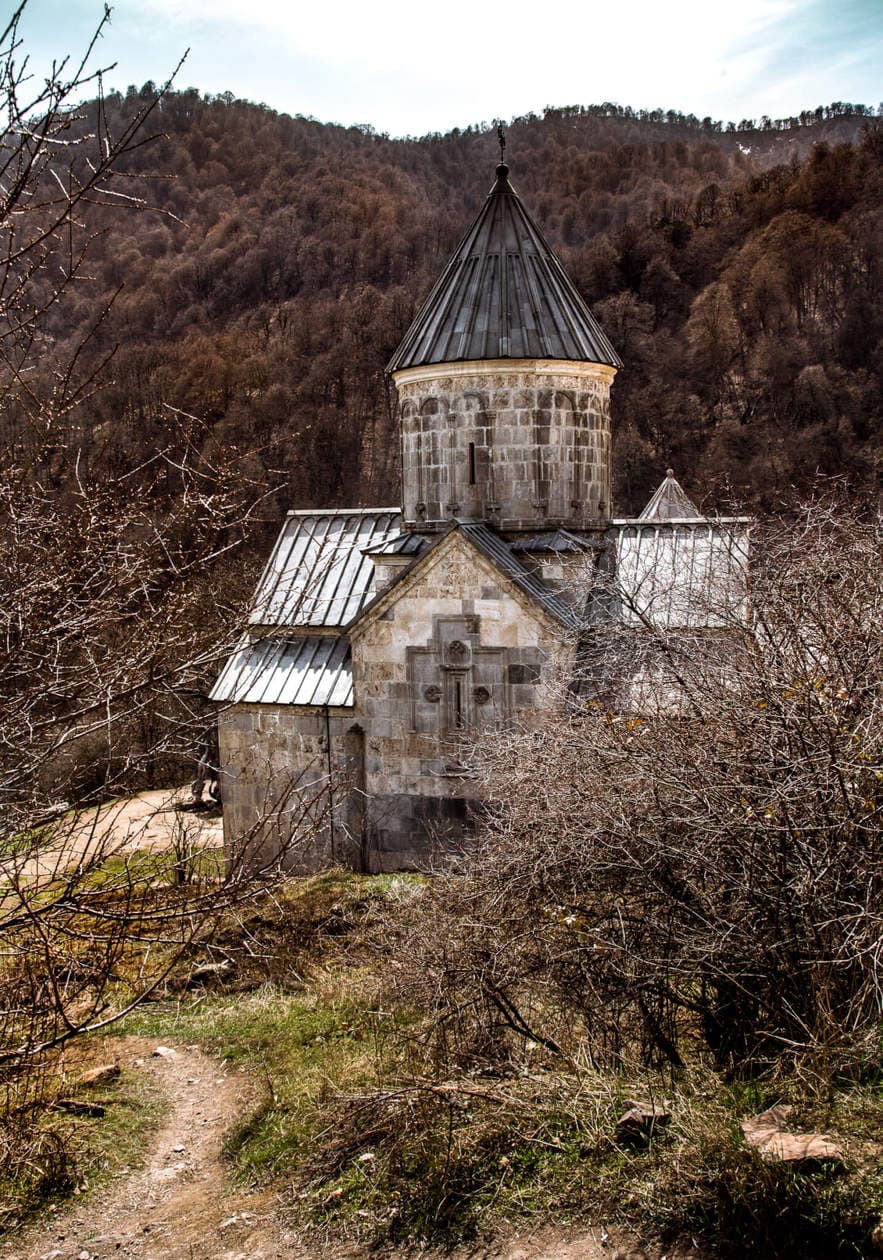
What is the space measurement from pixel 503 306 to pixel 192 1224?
343 inches

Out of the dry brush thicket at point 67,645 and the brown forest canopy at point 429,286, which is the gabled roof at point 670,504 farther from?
the dry brush thicket at point 67,645

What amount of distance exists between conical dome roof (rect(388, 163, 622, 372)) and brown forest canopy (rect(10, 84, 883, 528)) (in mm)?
13185

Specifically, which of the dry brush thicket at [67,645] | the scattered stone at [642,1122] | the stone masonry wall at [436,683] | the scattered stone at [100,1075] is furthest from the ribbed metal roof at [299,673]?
the scattered stone at [642,1122]

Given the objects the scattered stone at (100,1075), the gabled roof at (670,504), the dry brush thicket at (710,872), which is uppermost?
the gabled roof at (670,504)

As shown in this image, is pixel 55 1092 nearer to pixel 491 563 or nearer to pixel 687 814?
pixel 687 814

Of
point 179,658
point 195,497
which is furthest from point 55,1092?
point 195,497

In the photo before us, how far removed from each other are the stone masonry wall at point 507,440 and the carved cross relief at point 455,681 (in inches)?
53.4

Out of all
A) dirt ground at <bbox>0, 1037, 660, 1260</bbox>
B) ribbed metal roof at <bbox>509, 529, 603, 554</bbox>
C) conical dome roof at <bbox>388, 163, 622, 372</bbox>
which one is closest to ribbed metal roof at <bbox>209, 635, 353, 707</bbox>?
ribbed metal roof at <bbox>509, 529, 603, 554</bbox>

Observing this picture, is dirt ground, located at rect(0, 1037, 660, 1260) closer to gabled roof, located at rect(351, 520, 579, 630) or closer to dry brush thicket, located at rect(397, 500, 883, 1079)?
dry brush thicket, located at rect(397, 500, 883, 1079)

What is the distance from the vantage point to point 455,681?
410 inches

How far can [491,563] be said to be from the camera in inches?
396

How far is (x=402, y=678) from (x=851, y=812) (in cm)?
658

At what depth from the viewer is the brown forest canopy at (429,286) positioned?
107 ft

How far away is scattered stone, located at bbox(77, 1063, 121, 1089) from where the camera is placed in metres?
5.91
